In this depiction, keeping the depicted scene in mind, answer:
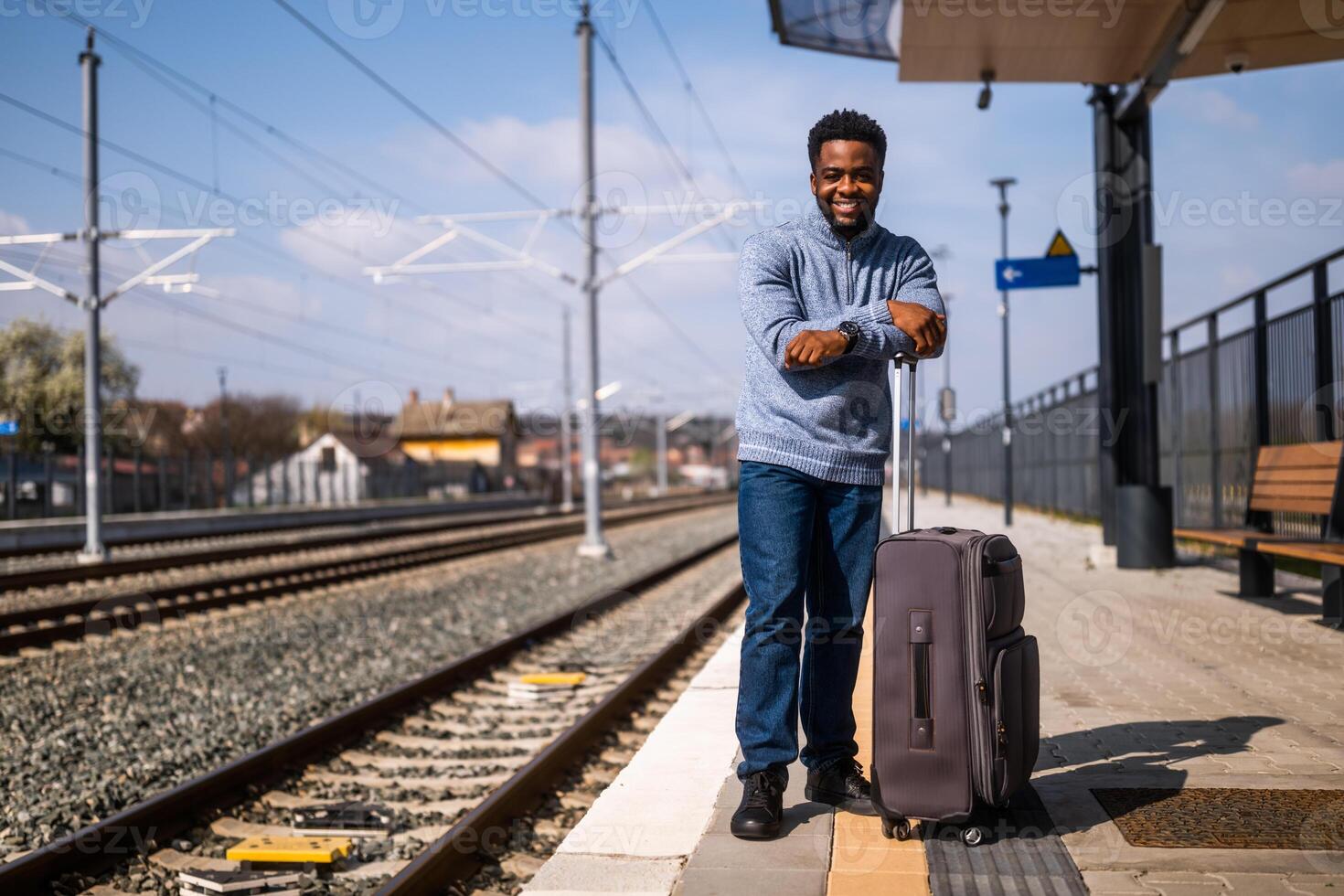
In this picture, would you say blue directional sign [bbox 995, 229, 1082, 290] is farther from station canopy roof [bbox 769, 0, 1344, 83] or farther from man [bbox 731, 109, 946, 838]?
man [bbox 731, 109, 946, 838]

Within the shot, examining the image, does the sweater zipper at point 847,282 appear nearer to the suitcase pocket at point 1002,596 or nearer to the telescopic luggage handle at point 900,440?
the telescopic luggage handle at point 900,440

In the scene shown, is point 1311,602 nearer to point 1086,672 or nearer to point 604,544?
point 1086,672

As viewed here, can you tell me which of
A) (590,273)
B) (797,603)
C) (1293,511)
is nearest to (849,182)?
(797,603)

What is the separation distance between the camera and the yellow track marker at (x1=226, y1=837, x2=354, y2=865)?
4.29m

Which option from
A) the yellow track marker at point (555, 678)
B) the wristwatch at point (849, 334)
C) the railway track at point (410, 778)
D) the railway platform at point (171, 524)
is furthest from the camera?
the railway platform at point (171, 524)

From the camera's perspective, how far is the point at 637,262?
2242cm

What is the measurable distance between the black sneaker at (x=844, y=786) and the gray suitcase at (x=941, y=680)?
328 mm

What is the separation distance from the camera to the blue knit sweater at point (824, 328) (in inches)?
132

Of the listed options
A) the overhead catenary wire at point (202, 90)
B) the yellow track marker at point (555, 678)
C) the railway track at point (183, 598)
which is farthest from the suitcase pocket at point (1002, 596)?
the overhead catenary wire at point (202, 90)

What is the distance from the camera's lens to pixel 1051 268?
41.2 feet

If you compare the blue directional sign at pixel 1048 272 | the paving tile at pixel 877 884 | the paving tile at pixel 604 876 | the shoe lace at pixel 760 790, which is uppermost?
the blue directional sign at pixel 1048 272

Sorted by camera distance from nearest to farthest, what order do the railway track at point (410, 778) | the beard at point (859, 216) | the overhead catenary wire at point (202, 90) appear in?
the beard at point (859, 216) < the railway track at point (410, 778) < the overhead catenary wire at point (202, 90)

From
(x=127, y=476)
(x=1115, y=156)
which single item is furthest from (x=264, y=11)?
(x=127, y=476)

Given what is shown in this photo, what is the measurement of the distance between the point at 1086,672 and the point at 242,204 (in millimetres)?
17689
